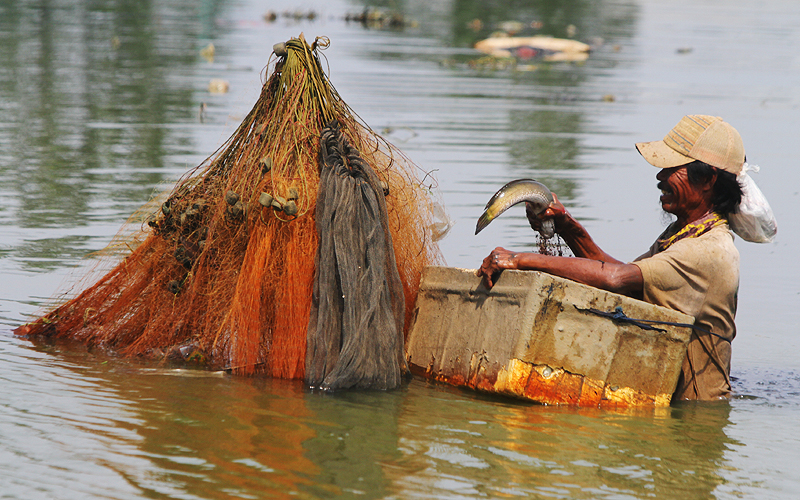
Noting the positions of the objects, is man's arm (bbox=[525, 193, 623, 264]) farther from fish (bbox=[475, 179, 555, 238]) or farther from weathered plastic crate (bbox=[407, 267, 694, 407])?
weathered plastic crate (bbox=[407, 267, 694, 407])

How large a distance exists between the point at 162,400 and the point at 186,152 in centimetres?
712

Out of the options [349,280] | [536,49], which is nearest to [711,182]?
[349,280]

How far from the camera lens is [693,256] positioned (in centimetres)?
460

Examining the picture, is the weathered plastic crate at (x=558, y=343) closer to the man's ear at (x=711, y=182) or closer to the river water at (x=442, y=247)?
the river water at (x=442, y=247)

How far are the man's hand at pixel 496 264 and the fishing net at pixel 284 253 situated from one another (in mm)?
460

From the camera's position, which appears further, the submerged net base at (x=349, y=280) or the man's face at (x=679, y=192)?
the man's face at (x=679, y=192)

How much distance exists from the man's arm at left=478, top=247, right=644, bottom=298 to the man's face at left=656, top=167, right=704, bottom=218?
45 cm

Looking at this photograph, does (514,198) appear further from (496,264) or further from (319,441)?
(319,441)

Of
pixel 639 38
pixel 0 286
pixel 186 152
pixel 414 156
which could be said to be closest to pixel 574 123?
pixel 414 156

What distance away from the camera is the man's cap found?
4.69 meters

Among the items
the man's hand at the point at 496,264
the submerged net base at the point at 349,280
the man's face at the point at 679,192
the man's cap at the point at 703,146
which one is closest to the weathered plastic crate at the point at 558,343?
the man's hand at the point at 496,264

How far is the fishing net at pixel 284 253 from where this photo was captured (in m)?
4.72

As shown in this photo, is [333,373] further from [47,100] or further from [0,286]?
[47,100]

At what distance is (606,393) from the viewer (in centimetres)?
479
